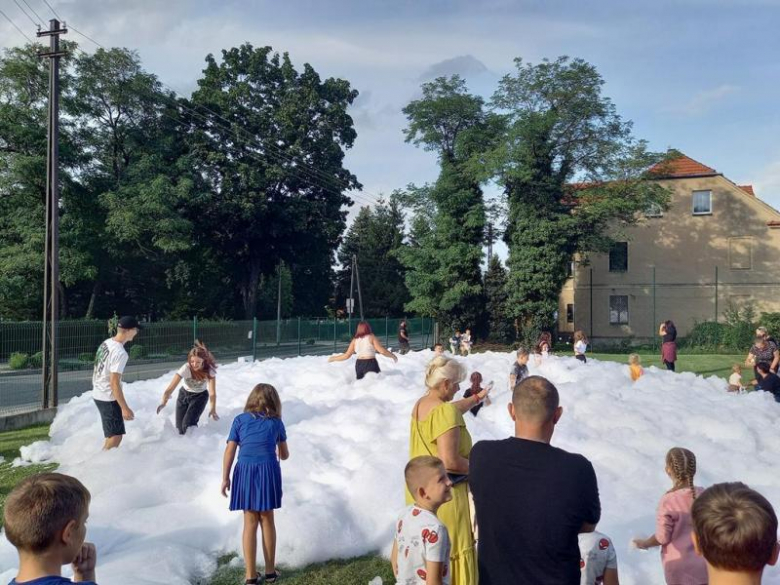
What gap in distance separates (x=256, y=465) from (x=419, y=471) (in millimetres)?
2371

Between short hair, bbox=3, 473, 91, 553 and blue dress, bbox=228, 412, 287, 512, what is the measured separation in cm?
316

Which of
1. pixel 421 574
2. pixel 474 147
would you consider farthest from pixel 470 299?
pixel 421 574

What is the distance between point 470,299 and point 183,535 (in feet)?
121

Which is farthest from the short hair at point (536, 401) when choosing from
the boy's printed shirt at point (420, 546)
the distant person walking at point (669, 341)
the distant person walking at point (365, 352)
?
the distant person walking at point (669, 341)

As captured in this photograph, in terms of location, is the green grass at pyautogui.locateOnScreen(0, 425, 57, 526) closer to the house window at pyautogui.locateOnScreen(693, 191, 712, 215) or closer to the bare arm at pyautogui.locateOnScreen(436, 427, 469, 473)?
the bare arm at pyautogui.locateOnScreen(436, 427, 469, 473)

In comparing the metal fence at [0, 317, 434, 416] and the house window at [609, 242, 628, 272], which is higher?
the house window at [609, 242, 628, 272]

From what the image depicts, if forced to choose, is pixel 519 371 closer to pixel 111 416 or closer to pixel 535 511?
pixel 111 416

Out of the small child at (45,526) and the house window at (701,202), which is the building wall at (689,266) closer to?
the house window at (701,202)

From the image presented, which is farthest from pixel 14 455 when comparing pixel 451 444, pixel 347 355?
pixel 451 444

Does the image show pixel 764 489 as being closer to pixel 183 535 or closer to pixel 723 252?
pixel 183 535

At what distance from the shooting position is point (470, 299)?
42.6 m

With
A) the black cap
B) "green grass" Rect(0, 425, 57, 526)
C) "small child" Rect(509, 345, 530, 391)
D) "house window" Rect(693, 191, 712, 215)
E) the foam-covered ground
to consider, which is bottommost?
"green grass" Rect(0, 425, 57, 526)

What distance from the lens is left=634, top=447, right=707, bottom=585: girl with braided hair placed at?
13.1 feet

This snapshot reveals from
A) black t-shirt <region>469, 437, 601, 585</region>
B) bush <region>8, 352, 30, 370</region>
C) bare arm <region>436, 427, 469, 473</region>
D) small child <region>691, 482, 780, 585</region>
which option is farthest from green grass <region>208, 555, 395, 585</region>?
bush <region>8, 352, 30, 370</region>
